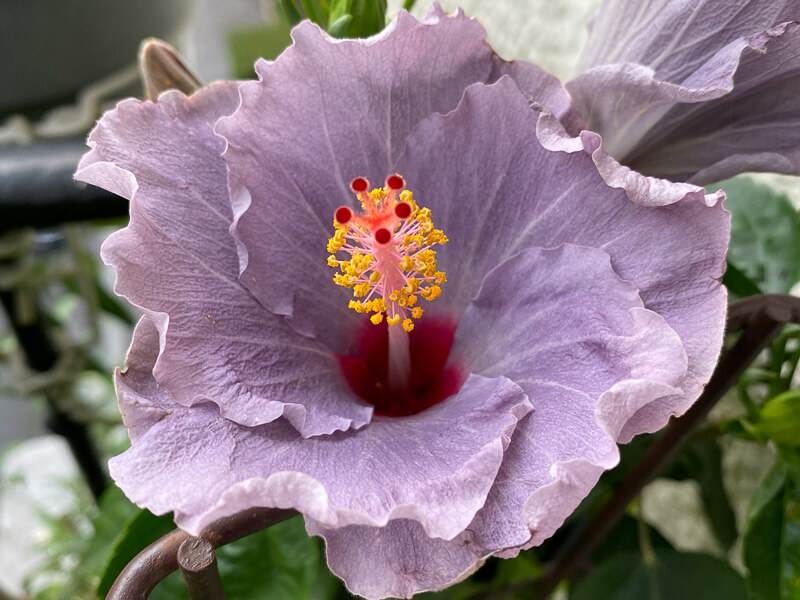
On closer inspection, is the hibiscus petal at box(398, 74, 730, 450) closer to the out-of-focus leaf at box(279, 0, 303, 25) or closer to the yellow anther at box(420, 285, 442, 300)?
the yellow anther at box(420, 285, 442, 300)

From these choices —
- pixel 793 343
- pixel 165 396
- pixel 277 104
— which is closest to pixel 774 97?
pixel 277 104

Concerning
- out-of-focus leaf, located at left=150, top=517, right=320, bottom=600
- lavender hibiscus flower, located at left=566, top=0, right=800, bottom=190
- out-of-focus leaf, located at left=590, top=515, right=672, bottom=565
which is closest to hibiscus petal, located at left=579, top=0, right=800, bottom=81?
lavender hibiscus flower, located at left=566, top=0, right=800, bottom=190

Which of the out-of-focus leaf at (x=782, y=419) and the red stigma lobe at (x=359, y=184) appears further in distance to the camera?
the out-of-focus leaf at (x=782, y=419)

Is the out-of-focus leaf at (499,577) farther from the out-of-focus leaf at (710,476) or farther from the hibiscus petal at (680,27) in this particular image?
the hibiscus petal at (680,27)

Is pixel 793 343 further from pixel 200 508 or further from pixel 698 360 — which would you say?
pixel 200 508

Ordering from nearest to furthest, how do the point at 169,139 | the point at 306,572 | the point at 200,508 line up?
the point at 200,508
the point at 169,139
the point at 306,572


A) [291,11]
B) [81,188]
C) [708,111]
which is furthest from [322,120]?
[81,188]

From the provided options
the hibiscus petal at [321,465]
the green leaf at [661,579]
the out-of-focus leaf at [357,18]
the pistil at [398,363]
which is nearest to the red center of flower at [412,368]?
the pistil at [398,363]
